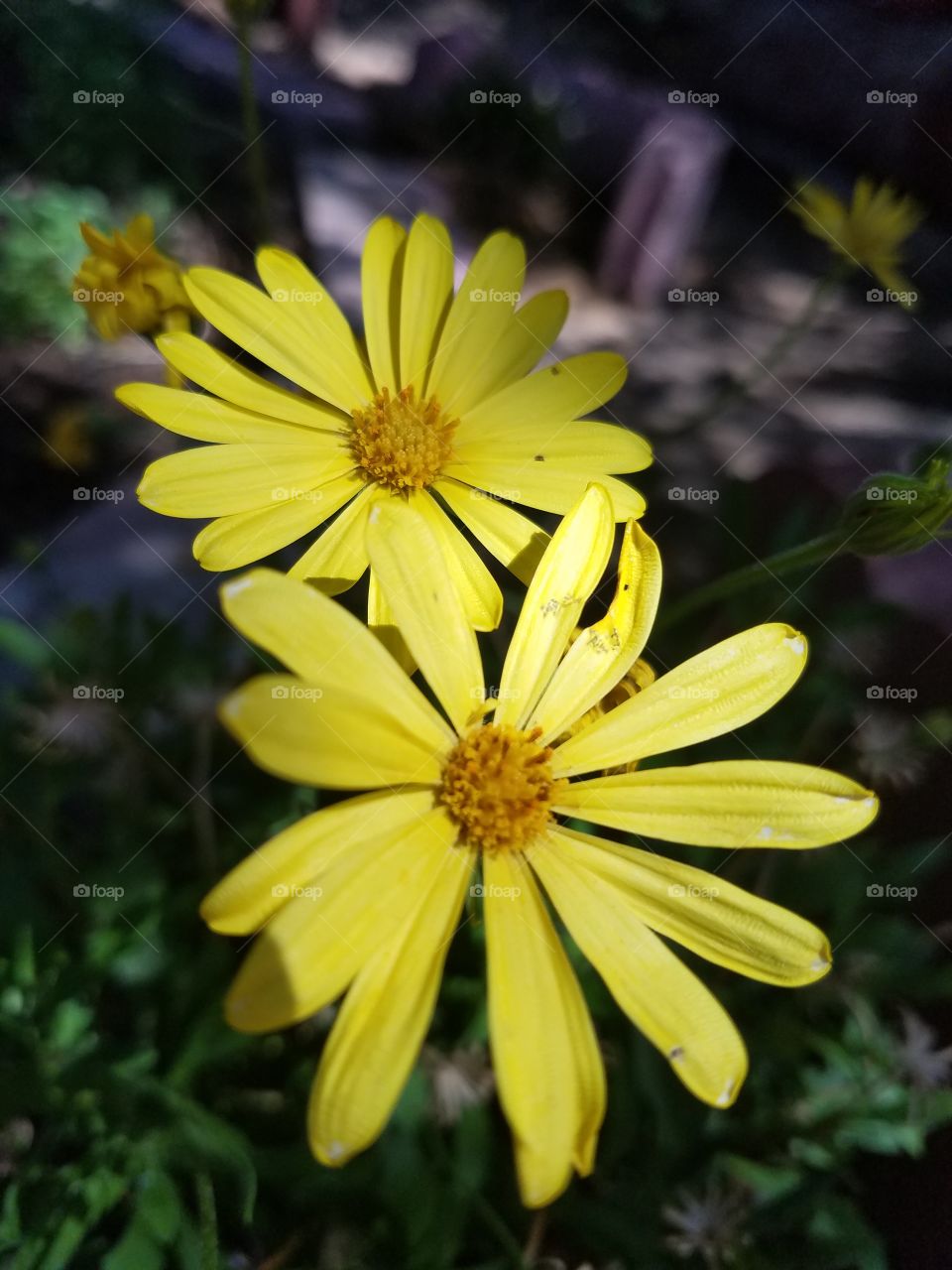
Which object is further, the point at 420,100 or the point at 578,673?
the point at 420,100

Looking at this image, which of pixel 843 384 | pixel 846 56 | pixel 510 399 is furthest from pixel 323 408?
pixel 846 56

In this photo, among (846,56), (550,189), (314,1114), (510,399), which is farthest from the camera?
(550,189)

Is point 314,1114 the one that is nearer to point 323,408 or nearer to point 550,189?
point 323,408

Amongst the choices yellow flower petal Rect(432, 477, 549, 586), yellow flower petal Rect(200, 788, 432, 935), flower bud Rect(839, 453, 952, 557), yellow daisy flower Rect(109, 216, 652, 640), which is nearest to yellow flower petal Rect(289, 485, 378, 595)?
yellow daisy flower Rect(109, 216, 652, 640)

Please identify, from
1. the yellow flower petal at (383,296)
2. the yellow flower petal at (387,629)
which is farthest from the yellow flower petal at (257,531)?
the yellow flower petal at (383,296)

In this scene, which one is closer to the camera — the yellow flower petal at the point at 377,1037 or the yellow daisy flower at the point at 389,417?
the yellow flower petal at the point at 377,1037

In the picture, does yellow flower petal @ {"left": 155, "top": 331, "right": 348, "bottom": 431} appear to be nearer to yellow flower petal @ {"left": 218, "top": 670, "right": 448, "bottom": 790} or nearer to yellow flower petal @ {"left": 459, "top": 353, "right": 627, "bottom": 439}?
yellow flower petal @ {"left": 459, "top": 353, "right": 627, "bottom": 439}

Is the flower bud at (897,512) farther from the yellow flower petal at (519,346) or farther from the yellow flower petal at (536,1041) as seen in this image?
the yellow flower petal at (536,1041)
